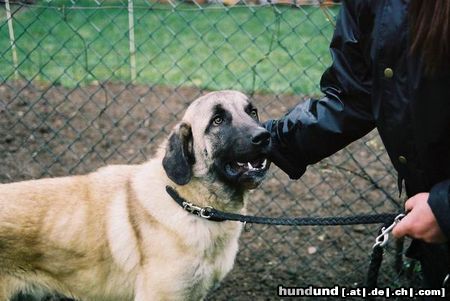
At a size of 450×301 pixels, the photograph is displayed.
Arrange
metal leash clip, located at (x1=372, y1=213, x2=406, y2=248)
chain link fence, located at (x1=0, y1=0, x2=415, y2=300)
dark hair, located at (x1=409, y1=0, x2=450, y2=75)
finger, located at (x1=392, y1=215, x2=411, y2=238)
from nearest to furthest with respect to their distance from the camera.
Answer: dark hair, located at (x1=409, y1=0, x2=450, y2=75) → finger, located at (x1=392, y1=215, x2=411, y2=238) → metal leash clip, located at (x1=372, y1=213, x2=406, y2=248) → chain link fence, located at (x1=0, y1=0, x2=415, y2=300)

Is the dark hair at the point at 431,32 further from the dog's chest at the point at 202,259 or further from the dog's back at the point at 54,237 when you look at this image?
the dog's back at the point at 54,237

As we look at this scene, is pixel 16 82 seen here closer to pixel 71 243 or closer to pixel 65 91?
pixel 65 91

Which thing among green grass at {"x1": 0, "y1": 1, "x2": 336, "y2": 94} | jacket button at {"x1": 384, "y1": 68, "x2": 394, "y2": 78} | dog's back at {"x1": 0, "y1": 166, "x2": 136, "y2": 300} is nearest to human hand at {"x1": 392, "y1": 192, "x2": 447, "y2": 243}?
jacket button at {"x1": 384, "y1": 68, "x2": 394, "y2": 78}

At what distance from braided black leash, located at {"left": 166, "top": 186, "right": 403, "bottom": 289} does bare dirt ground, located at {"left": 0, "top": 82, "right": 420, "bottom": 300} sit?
3.49ft

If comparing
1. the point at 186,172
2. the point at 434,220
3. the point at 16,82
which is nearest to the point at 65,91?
the point at 16,82

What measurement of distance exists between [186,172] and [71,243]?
73 cm

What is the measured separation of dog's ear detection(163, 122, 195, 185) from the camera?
2613 millimetres

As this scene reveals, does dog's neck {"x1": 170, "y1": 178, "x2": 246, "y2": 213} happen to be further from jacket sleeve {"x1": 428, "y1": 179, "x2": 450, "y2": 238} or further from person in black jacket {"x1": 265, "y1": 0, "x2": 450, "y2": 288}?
jacket sleeve {"x1": 428, "y1": 179, "x2": 450, "y2": 238}

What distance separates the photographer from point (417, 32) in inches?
66.6

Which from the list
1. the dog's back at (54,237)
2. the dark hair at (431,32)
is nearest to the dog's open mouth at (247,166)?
the dog's back at (54,237)

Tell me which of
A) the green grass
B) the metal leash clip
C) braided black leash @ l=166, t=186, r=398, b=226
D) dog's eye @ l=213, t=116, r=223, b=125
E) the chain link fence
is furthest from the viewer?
the green grass

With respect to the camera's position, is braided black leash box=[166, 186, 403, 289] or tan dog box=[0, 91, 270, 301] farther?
tan dog box=[0, 91, 270, 301]

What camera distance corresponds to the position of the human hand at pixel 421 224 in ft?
5.60

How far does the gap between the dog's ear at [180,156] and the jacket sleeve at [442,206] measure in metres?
1.26
